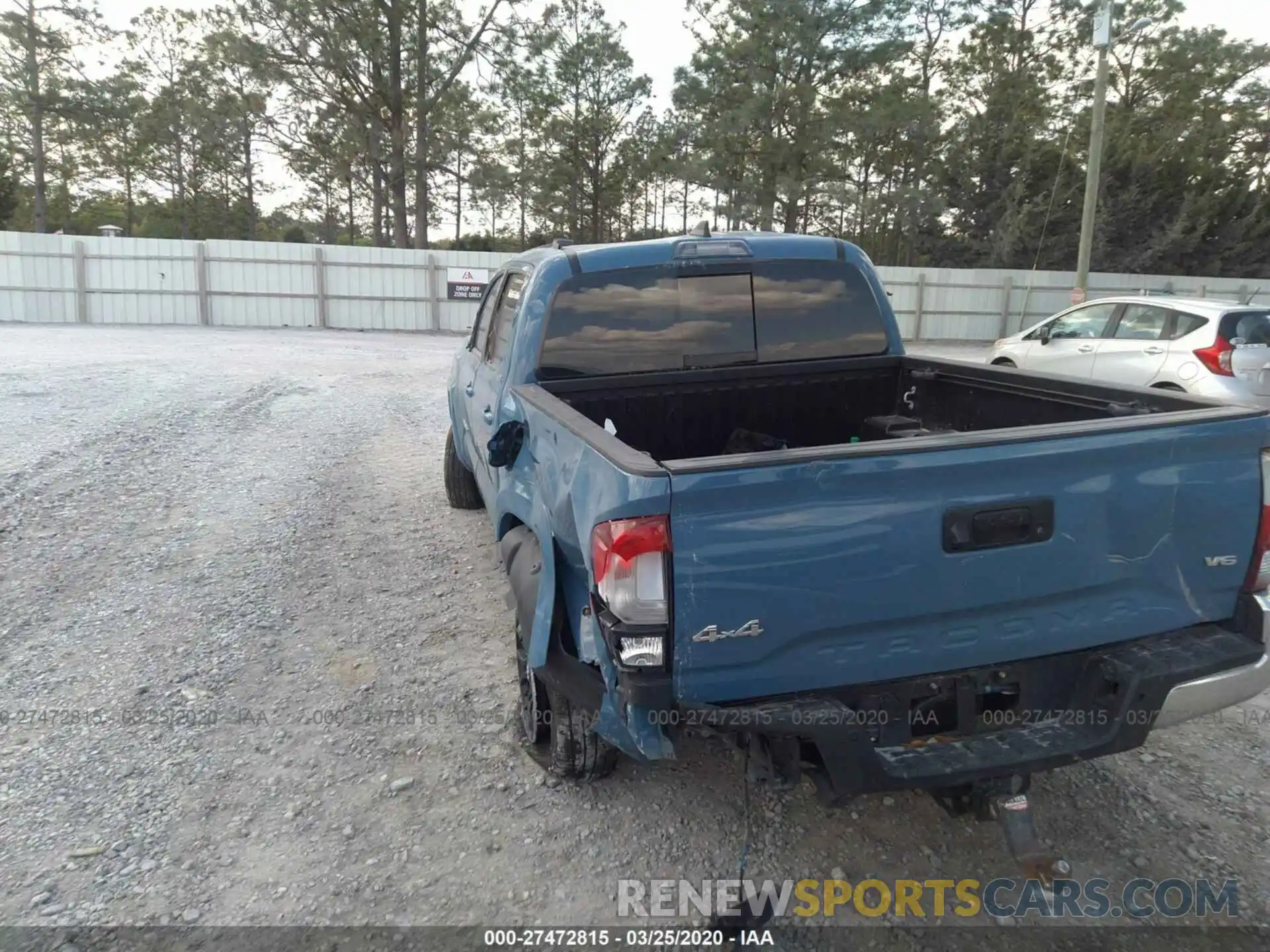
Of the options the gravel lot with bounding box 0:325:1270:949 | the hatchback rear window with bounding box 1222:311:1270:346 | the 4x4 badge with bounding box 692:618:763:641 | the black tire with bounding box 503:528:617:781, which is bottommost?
the gravel lot with bounding box 0:325:1270:949

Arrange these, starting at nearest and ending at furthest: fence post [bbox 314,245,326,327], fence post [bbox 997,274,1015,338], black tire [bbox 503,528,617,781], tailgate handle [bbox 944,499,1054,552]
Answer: tailgate handle [bbox 944,499,1054,552]
black tire [bbox 503,528,617,781]
fence post [bbox 314,245,326,327]
fence post [bbox 997,274,1015,338]

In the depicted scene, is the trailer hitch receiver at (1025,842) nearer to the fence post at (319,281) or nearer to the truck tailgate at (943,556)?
the truck tailgate at (943,556)

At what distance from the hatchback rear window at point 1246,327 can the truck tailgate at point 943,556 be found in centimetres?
724

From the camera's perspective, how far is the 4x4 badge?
2.24m

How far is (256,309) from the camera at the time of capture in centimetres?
2289

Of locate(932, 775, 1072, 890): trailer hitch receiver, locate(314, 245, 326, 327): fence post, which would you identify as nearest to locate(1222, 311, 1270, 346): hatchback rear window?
locate(932, 775, 1072, 890): trailer hitch receiver

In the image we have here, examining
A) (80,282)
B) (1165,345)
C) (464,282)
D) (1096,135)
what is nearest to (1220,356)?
(1165,345)

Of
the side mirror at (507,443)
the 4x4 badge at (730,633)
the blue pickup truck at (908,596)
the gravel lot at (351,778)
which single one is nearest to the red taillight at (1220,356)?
the gravel lot at (351,778)

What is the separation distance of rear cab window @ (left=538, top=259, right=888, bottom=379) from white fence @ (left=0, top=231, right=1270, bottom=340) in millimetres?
19056

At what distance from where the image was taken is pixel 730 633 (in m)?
2.26

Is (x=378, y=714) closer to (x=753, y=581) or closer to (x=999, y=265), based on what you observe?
(x=753, y=581)

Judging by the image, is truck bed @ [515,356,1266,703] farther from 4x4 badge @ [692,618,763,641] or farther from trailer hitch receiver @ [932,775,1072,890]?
trailer hitch receiver @ [932,775,1072,890]

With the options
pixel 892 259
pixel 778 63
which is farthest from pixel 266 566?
pixel 892 259

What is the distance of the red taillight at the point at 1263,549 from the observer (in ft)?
8.65
